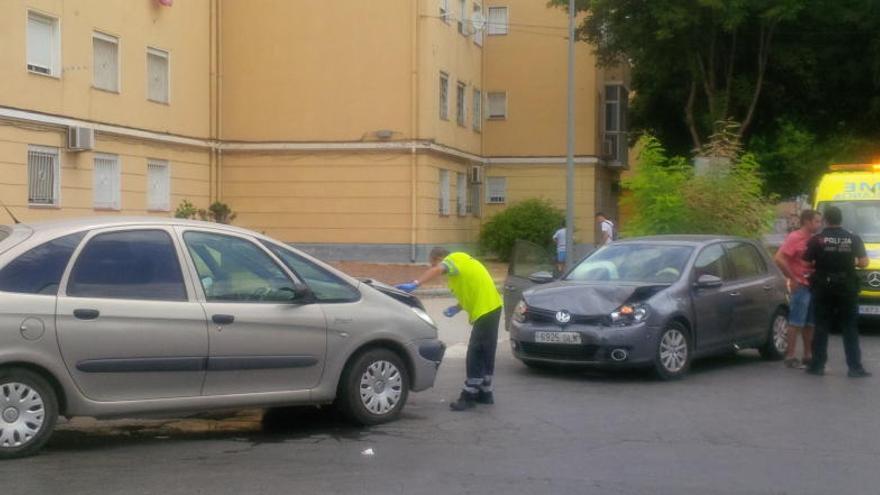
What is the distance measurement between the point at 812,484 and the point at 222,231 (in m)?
4.64

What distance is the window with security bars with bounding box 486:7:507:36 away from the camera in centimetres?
3997

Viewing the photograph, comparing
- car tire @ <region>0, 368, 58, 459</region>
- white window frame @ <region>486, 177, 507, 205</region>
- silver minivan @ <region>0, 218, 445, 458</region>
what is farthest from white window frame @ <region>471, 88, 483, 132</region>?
car tire @ <region>0, 368, 58, 459</region>

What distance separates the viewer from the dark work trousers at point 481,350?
10.8 meters

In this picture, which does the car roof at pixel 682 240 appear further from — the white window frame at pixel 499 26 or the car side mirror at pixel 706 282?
the white window frame at pixel 499 26

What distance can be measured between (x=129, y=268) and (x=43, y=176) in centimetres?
1764

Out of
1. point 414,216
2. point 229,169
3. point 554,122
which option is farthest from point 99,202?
point 554,122

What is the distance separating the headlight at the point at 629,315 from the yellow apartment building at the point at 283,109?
50.4 ft

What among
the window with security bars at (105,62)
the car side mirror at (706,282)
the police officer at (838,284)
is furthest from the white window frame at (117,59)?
the police officer at (838,284)

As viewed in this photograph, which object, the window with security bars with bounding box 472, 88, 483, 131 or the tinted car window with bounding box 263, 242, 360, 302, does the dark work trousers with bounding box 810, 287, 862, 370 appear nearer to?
the tinted car window with bounding box 263, 242, 360, 302

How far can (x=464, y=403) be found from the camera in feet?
35.4

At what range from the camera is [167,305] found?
28.8 ft

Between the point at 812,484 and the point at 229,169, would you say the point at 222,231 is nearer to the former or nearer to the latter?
the point at 812,484

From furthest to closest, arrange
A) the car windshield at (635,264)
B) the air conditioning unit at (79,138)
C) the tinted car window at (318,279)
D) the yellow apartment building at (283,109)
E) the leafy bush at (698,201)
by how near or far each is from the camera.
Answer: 1. the air conditioning unit at (79,138)
2. the yellow apartment building at (283,109)
3. the leafy bush at (698,201)
4. the car windshield at (635,264)
5. the tinted car window at (318,279)

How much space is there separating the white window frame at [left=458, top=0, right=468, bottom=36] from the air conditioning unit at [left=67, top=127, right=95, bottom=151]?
13.1 meters
